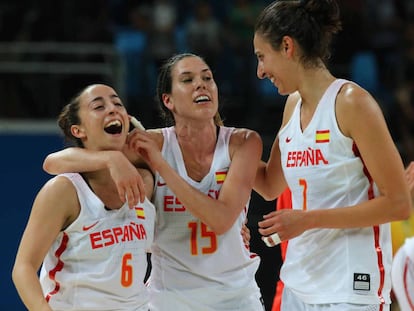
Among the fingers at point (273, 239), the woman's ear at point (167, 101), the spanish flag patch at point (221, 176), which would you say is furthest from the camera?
the woman's ear at point (167, 101)

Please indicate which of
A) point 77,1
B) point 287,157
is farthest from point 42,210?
point 77,1

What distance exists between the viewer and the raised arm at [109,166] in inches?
146

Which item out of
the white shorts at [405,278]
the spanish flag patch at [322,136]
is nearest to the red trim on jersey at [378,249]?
the spanish flag patch at [322,136]

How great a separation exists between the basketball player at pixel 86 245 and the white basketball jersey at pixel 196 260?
0.12 meters

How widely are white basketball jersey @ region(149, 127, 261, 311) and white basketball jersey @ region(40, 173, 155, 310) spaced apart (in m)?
0.20

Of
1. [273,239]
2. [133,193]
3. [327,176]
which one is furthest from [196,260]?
[327,176]

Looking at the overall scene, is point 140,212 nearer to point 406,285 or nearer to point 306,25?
point 306,25

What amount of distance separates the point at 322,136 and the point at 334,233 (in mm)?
402

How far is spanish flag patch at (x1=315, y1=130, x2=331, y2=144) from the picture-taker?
3664mm

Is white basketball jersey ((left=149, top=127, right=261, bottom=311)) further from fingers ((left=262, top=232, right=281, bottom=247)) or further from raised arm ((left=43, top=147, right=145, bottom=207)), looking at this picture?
fingers ((left=262, top=232, right=281, bottom=247))

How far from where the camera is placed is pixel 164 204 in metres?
4.05

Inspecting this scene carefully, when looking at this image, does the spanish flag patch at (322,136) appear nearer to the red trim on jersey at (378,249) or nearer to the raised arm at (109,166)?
the red trim on jersey at (378,249)

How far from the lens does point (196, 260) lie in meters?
3.99

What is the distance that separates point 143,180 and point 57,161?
39 cm
